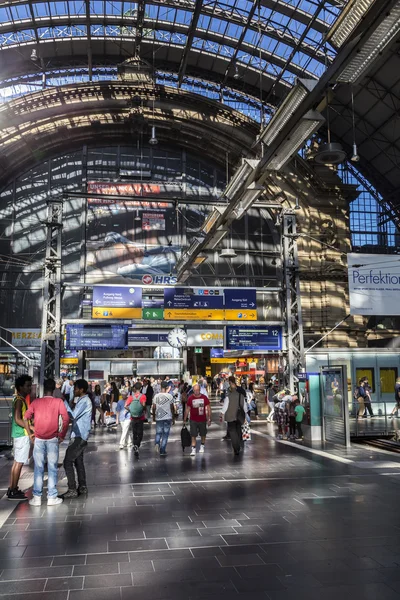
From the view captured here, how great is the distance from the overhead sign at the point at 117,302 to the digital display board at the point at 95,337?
0.51 meters

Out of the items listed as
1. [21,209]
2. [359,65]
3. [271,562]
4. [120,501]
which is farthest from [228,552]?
[21,209]

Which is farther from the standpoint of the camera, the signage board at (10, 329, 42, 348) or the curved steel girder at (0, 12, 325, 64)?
the signage board at (10, 329, 42, 348)

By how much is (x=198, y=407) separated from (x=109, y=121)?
77.6 ft

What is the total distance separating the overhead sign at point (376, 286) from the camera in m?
18.0

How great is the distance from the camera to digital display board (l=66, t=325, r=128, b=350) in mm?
21484

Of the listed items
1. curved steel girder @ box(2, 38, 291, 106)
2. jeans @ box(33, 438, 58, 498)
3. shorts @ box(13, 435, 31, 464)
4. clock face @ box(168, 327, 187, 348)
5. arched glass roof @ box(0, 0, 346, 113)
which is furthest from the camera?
curved steel girder @ box(2, 38, 291, 106)

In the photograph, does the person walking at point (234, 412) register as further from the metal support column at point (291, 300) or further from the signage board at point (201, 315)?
the signage board at point (201, 315)

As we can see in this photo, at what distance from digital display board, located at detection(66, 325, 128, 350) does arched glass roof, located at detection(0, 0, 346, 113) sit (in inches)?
601

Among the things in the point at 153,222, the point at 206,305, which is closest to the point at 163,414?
the point at 206,305

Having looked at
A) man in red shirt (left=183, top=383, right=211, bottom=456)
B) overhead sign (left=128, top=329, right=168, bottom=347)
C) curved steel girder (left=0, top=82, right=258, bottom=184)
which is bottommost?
man in red shirt (left=183, top=383, right=211, bottom=456)

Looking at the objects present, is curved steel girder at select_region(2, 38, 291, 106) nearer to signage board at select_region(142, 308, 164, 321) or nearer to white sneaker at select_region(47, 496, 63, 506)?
signage board at select_region(142, 308, 164, 321)

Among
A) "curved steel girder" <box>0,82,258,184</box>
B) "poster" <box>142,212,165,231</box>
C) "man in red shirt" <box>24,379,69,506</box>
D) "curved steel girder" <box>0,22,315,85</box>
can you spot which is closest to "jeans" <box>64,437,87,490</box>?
"man in red shirt" <box>24,379,69,506</box>

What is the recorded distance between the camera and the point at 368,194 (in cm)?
3975

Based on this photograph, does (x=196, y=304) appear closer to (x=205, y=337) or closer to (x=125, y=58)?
(x=205, y=337)
